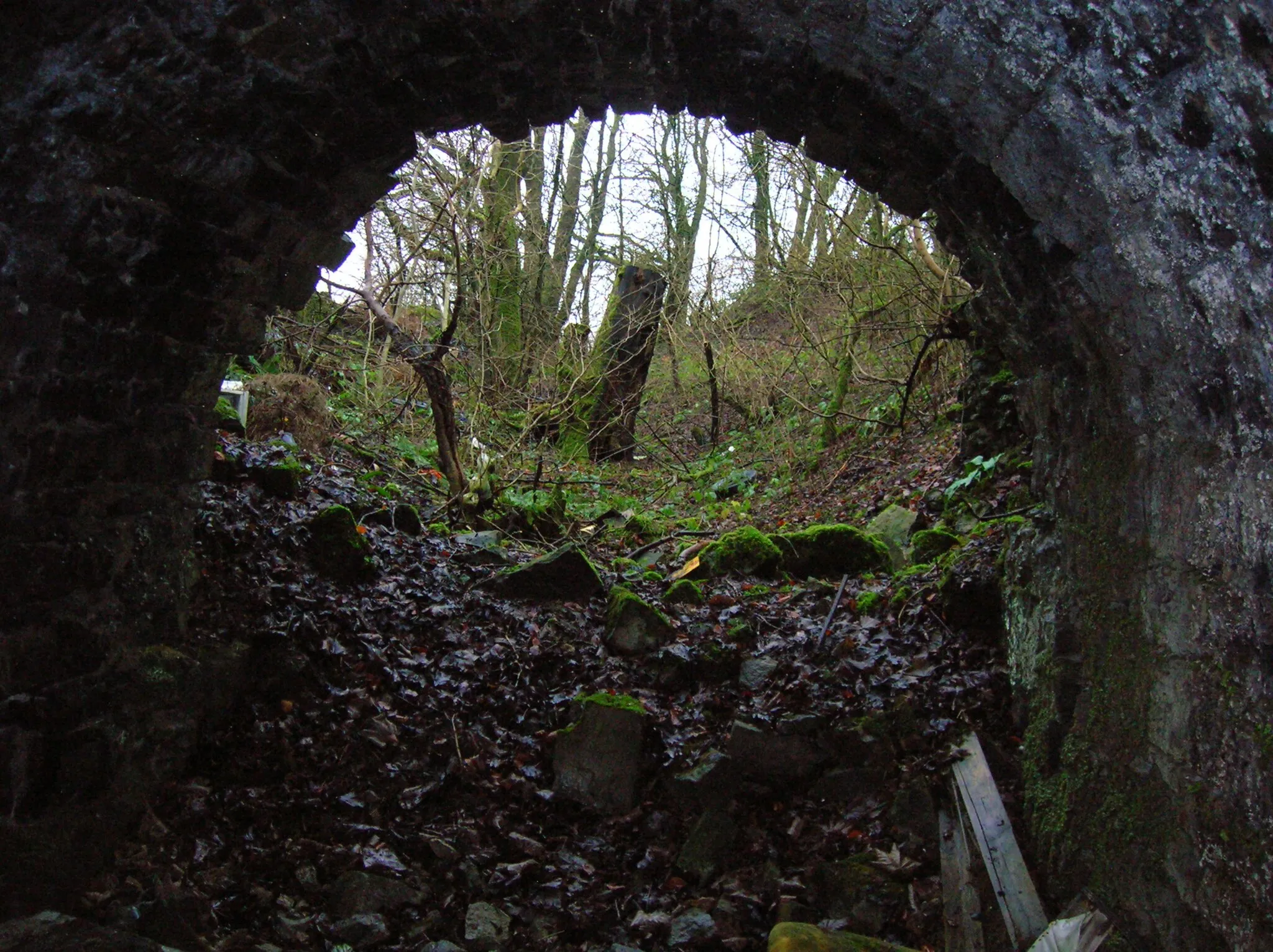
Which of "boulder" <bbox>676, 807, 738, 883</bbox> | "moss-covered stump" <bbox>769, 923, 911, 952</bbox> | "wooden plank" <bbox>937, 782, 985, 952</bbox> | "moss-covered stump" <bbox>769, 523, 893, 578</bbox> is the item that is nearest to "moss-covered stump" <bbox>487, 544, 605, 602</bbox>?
"moss-covered stump" <bbox>769, 523, 893, 578</bbox>

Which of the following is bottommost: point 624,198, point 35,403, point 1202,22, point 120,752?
point 120,752

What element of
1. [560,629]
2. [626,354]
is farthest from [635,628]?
[626,354]

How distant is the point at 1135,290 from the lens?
259 centimetres

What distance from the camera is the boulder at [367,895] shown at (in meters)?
3.39

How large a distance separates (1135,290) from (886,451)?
6.78m

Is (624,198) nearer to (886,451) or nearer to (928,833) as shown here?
(886,451)

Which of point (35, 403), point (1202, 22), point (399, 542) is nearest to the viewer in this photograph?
point (1202, 22)

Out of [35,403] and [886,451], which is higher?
[886,451]

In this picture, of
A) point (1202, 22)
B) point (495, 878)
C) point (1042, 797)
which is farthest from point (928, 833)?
point (1202, 22)

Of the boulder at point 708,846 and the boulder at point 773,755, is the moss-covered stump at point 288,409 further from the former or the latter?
the boulder at point 708,846

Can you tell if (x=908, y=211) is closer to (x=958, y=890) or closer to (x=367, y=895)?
(x=958, y=890)

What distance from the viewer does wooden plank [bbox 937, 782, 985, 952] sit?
3.08 meters

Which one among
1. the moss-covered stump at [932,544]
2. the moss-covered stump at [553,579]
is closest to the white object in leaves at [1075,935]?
the moss-covered stump at [932,544]

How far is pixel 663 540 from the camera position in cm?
774
